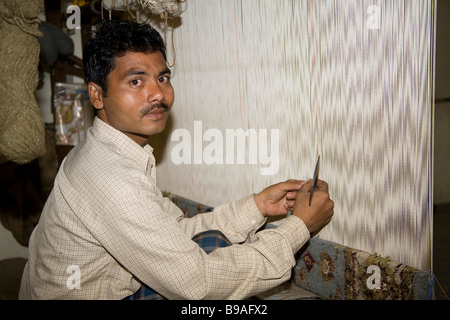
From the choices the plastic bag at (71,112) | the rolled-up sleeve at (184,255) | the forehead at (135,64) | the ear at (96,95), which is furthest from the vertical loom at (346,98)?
the plastic bag at (71,112)

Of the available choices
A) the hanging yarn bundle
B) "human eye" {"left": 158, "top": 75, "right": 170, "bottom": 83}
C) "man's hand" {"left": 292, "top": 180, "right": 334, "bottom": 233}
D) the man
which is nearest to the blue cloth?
the man

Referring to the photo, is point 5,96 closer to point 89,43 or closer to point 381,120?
point 89,43

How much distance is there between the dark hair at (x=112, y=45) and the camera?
1014mm

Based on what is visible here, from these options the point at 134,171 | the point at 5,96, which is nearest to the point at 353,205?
the point at 134,171

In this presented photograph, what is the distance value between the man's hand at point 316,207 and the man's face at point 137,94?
459 millimetres

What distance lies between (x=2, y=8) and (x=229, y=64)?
0.97m

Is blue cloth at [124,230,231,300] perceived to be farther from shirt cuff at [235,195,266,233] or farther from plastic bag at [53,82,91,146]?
plastic bag at [53,82,91,146]

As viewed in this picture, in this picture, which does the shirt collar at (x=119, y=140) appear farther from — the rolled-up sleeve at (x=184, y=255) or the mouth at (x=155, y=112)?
the rolled-up sleeve at (x=184, y=255)

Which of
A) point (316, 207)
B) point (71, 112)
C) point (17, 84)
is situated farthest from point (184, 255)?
point (71, 112)

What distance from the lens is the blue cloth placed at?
105cm

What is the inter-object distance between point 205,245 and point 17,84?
1062 mm

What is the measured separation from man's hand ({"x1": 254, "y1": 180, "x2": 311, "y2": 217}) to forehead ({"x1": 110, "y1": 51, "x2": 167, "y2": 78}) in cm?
49

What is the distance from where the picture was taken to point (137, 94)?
1020 millimetres

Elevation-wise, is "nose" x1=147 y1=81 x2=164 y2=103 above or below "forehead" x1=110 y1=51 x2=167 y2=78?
below
